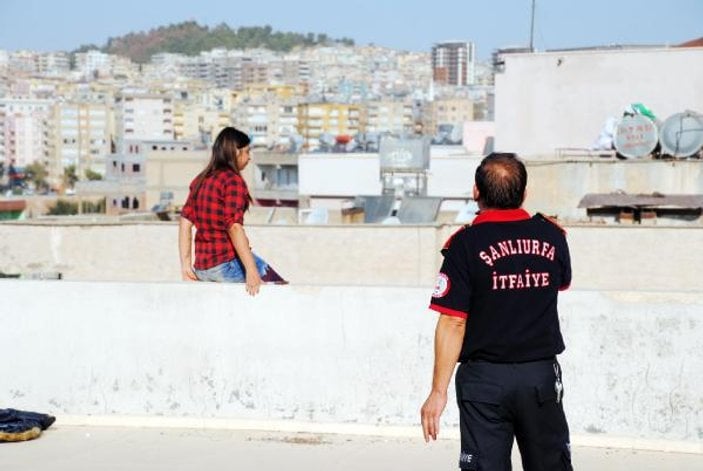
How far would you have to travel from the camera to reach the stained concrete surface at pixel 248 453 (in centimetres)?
752

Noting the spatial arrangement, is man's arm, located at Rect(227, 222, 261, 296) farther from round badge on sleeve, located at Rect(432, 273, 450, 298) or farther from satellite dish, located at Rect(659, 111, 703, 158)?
satellite dish, located at Rect(659, 111, 703, 158)

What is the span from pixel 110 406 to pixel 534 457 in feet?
12.4

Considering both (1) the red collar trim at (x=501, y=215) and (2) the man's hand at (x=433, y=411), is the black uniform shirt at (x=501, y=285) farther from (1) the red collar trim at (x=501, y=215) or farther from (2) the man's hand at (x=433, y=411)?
(2) the man's hand at (x=433, y=411)

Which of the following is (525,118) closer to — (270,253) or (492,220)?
(270,253)

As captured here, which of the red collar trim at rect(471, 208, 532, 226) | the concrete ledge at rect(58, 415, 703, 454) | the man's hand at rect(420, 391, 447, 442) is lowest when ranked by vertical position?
the concrete ledge at rect(58, 415, 703, 454)

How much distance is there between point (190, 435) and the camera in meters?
8.22

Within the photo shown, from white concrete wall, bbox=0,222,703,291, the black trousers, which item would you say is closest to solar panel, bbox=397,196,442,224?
white concrete wall, bbox=0,222,703,291

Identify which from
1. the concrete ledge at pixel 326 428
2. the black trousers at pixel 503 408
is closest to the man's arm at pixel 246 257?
the concrete ledge at pixel 326 428

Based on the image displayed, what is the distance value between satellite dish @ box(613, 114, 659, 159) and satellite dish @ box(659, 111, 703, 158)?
0.75 feet

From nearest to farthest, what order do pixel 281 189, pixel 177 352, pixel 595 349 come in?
pixel 595 349
pixel 177 352
pixel 281 189

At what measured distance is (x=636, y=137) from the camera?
29312 millimetres

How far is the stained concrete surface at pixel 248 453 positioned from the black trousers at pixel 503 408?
2.09 metres

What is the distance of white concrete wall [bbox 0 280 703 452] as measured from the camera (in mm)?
7812

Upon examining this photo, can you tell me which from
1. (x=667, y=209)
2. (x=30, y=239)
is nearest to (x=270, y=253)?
(x=30, y=239)
